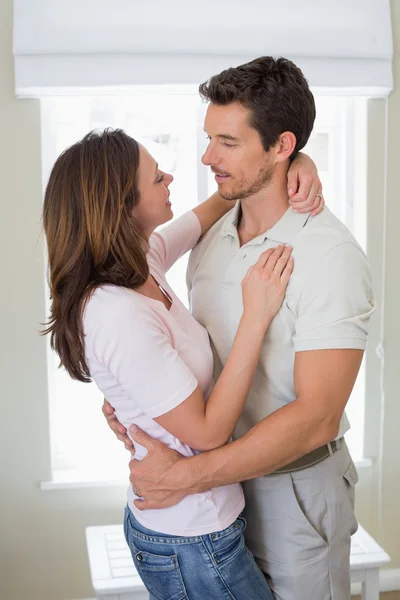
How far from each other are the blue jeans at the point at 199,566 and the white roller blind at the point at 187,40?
155 centimetres

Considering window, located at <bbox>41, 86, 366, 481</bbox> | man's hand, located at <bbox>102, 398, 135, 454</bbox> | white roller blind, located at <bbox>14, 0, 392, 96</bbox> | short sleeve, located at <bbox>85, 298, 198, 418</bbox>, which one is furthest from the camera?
window, located at <bbox>41, 86, 366, 481</bbox>

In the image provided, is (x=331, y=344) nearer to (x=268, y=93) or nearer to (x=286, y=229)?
(x=286, y=229)

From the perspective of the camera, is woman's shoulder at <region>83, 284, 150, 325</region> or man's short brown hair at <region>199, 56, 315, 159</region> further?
man's short brown hair at <region>199, 56, 315, 159</region>

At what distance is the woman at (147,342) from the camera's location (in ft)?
4.72

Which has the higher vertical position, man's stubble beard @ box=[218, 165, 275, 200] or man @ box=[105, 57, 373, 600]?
man's stubble beard @ box=[218, 165, 275, 200]

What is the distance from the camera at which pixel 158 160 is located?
9.12 ft

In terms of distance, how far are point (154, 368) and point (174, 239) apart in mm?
579

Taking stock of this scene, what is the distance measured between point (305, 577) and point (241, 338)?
21.9 inches

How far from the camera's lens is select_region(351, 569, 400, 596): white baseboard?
3066 mm

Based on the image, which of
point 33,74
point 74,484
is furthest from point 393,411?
point 33,74

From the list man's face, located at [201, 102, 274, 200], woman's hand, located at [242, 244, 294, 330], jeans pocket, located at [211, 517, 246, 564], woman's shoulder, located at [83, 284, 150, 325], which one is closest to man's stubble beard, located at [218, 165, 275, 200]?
man's face, located at [201, 102, 274, 200]

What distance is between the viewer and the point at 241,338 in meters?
1.56

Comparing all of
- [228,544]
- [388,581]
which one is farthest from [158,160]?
[388,581]

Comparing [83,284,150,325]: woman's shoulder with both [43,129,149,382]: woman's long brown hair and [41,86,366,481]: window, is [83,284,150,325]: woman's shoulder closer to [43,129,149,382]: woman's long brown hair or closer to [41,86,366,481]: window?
[43,129,149,382]: woman's long brown hair
